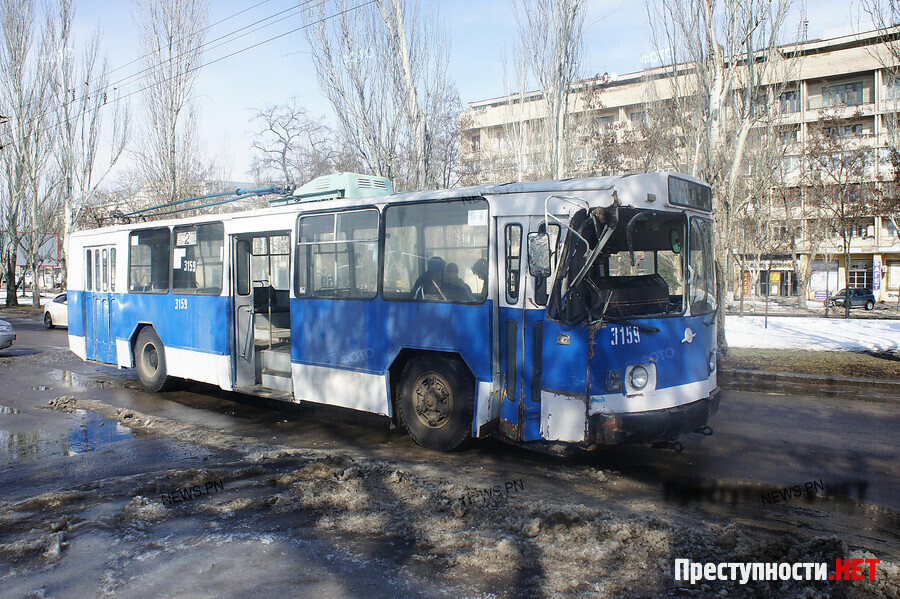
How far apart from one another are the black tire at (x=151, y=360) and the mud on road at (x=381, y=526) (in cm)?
339

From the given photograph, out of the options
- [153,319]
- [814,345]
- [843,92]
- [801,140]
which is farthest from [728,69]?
[843,92]

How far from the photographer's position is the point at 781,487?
5.99 metres

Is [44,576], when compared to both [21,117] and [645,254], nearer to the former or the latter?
[645,254]

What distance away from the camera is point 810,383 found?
1158 centimetres

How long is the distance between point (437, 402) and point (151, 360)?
6.69 meters

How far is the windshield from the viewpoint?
5977mm

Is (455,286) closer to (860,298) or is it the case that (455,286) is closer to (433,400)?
(433,400)

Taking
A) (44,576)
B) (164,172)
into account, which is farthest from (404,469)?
(164,172)

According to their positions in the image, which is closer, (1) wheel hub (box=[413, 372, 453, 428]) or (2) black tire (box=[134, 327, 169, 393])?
(1) wheel hub (box=[413, 372, 453, 428])

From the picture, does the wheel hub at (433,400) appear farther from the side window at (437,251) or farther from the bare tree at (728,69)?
the bare tree at (728,69)

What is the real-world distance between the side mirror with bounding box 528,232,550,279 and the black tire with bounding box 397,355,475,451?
1.56 m

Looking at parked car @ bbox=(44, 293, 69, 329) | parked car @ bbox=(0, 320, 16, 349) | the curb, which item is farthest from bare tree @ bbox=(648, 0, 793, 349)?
parked car @ bbox=(44, 293, 69, 329)

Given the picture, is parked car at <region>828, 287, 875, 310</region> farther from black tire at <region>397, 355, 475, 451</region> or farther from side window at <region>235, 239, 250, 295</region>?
black tire at <region>397, 355, 475, 451</region>

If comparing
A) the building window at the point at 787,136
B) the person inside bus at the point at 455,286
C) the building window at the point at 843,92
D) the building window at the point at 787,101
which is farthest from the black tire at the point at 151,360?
the building window at the point at 843,92
